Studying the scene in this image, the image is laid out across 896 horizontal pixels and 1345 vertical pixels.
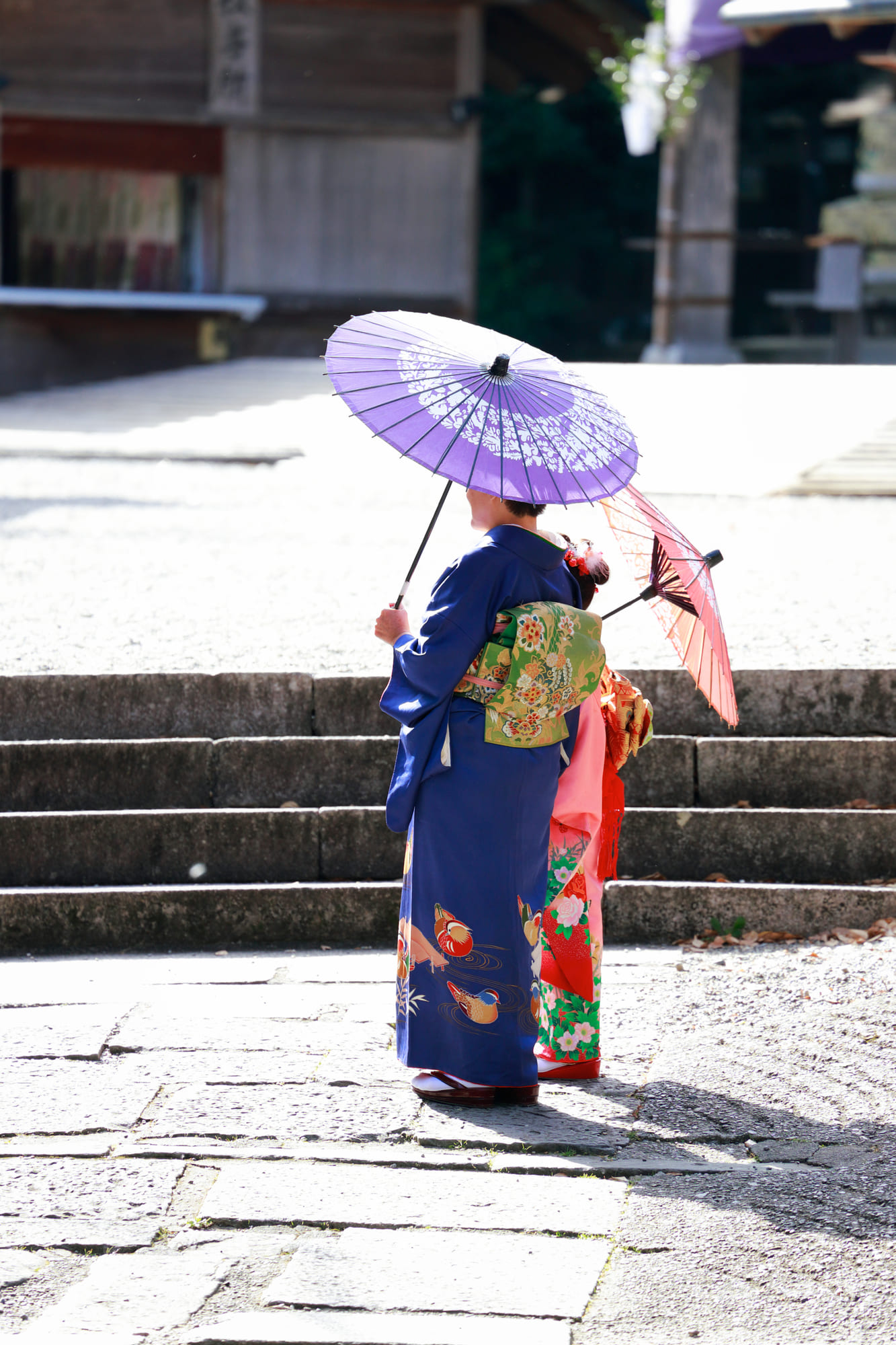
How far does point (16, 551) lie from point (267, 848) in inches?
142

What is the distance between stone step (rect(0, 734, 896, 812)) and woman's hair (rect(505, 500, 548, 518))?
1821 mm

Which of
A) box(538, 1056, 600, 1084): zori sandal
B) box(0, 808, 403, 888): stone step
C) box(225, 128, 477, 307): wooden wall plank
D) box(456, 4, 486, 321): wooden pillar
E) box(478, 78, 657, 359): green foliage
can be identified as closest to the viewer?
box(538, 1056, 600, 1084): zori sandal

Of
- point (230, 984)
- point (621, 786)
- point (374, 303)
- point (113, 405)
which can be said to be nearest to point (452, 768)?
point (621, 786)

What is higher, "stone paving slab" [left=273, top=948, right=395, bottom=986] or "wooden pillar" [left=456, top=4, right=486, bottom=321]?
"wooden pillar" [left=456, top=4, right=486, bottom=321]

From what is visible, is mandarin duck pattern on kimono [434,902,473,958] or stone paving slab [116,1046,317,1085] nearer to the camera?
mandarin duck pattern on kimono [434,902,473,958]

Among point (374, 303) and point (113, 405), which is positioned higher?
point (374, 303)

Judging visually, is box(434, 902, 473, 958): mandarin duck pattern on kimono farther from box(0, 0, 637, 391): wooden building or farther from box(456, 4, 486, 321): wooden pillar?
box(456, 4, 486, 321): wooden pillar

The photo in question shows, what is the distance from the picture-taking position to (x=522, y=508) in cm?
334

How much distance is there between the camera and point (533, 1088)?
3.44m

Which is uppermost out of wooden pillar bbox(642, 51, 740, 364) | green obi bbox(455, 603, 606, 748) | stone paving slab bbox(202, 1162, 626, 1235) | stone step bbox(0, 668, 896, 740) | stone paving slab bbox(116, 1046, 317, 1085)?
wooden pillar bbox(642, 51, 740, 364)

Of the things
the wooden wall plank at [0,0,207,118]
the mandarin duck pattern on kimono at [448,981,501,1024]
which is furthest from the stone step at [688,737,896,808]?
the wooden wall plank at [0,0,207,118]

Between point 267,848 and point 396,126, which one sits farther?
point 396,126

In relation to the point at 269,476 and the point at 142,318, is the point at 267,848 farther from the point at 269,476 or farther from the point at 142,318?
the point at 142,318

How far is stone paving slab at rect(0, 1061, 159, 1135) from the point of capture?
3.29m
